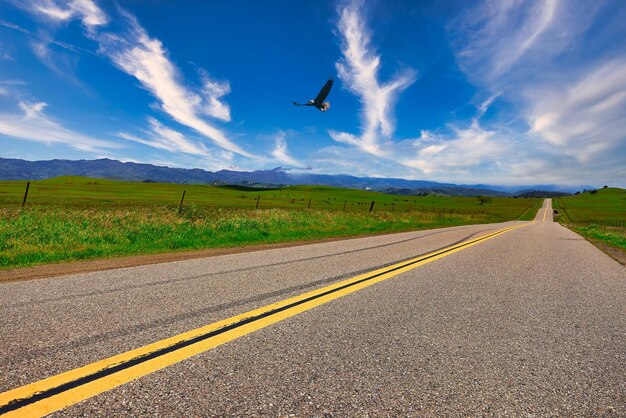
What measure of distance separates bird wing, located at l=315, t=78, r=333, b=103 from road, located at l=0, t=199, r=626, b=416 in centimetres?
875

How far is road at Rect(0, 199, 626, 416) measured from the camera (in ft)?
7.54

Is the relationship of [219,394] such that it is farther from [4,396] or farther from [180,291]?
[180,291]

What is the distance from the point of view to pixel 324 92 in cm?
1270

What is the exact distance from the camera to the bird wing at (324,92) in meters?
12.3

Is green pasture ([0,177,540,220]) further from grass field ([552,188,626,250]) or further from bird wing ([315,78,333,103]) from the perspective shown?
bird wing ([315,78,333,103])

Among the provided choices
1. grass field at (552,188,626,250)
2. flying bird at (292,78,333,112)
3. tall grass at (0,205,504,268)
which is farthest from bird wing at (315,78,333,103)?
grass field at (552,188,626,250)

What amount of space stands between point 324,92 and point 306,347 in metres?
11.3

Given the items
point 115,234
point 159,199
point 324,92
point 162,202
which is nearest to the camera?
point 115,234

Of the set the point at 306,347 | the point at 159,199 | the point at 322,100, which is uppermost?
the point at 322,100

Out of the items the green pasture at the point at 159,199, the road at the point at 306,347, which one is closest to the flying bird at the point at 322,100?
the road at the point at 306,347

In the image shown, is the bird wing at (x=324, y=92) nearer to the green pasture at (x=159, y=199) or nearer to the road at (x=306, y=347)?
the road at (x=306, y=347)

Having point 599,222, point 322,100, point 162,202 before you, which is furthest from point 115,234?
point 599,222

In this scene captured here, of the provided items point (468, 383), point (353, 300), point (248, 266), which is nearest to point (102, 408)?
point (468, 383)

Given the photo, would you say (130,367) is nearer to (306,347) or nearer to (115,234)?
(306,347)
